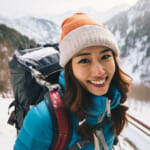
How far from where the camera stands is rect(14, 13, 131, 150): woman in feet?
2.10

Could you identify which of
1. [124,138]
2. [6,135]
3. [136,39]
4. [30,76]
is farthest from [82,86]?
[136,39]

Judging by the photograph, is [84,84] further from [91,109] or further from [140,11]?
[140,11]

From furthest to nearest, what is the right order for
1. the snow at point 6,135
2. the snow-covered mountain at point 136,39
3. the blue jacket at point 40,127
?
the snow-covered mountain at point 136,39 → the snow at point 6,135 → the blue jacket at point 40,127

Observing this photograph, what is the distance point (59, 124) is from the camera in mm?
632

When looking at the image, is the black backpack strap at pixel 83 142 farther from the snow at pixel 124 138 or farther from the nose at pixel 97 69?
the snow at pixel 124 138

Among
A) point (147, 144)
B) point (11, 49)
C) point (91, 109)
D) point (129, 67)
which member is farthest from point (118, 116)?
point (129, 67)

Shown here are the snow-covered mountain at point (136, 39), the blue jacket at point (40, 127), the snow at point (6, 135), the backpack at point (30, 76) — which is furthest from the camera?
the snow-covered mountain at point (136, 39)

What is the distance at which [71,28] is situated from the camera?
0.70m

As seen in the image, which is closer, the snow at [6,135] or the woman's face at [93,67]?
the woman's face at [93,67]

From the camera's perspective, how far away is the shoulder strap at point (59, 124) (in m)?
0.63

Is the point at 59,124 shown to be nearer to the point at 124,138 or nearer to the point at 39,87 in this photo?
the point at 39,87

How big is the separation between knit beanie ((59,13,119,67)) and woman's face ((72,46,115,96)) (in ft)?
0.10

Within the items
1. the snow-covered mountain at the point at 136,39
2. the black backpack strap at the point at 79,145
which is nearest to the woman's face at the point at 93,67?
the black backpack strap at the point at 79,145

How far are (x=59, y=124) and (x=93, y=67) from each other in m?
0.33
